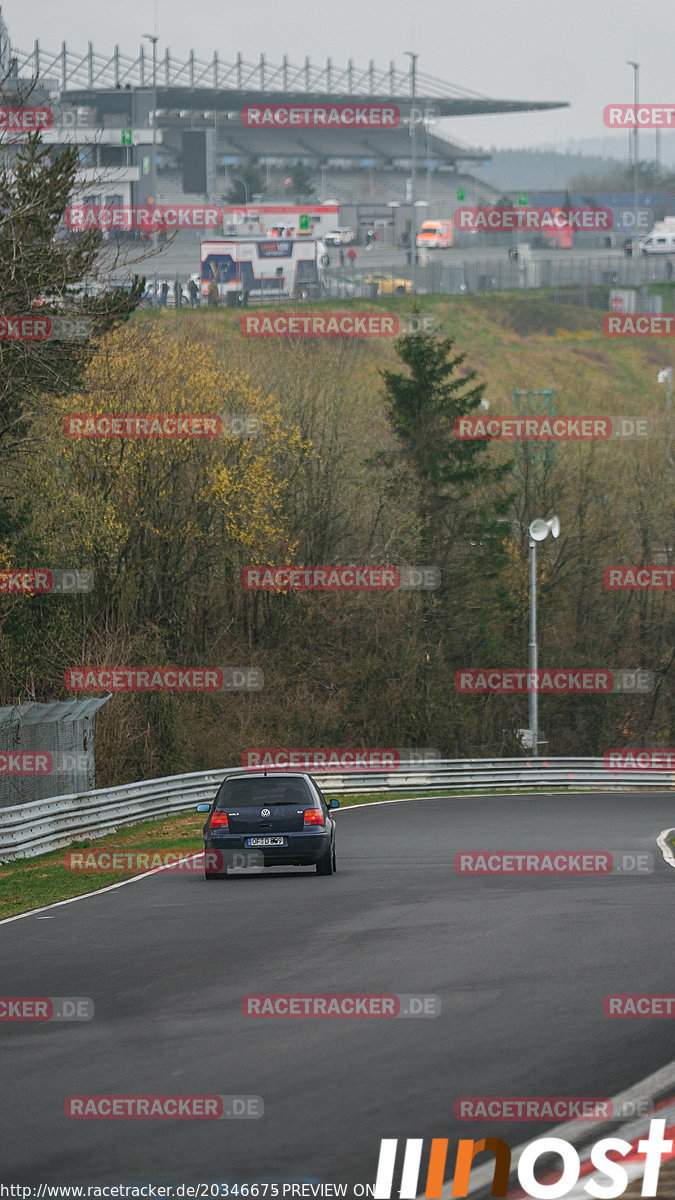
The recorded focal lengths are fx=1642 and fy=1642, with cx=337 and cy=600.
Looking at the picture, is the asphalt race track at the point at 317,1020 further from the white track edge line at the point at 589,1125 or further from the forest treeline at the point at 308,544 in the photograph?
the forest treeline at the point at 308,544

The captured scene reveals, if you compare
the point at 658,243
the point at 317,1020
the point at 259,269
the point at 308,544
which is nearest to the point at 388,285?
the point at 259,269

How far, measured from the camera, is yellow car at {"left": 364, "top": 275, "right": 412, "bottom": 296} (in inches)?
3521

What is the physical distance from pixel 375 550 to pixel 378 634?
3.26 meters

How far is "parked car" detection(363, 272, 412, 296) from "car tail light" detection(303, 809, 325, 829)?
70.9 metres

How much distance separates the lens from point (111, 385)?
43.4 m

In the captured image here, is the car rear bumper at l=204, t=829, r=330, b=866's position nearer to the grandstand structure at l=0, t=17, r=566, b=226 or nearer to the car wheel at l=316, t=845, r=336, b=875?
the car wheel at l=316, t=845, r=336, b=875

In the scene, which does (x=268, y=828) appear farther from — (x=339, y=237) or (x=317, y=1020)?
(x=339, y=237)

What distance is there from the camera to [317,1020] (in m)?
10.6

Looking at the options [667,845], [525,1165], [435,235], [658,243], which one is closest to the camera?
[525,1165]

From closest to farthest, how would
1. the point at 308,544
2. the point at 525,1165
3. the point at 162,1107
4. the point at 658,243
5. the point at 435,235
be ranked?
the point at 525,1165 → the point at 162,1107 → the point at 308,544 → the point at 435,235 → the point at 658,243

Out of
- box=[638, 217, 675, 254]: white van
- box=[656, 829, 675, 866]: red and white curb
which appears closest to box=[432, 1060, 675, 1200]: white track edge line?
box=[656, 829, 675, 866]: red and white curb

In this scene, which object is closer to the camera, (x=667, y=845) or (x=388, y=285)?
(x=667, y=845)

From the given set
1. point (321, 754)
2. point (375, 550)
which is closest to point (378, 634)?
point (375, 550)

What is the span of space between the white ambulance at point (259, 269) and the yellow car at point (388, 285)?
3418 millimetres
